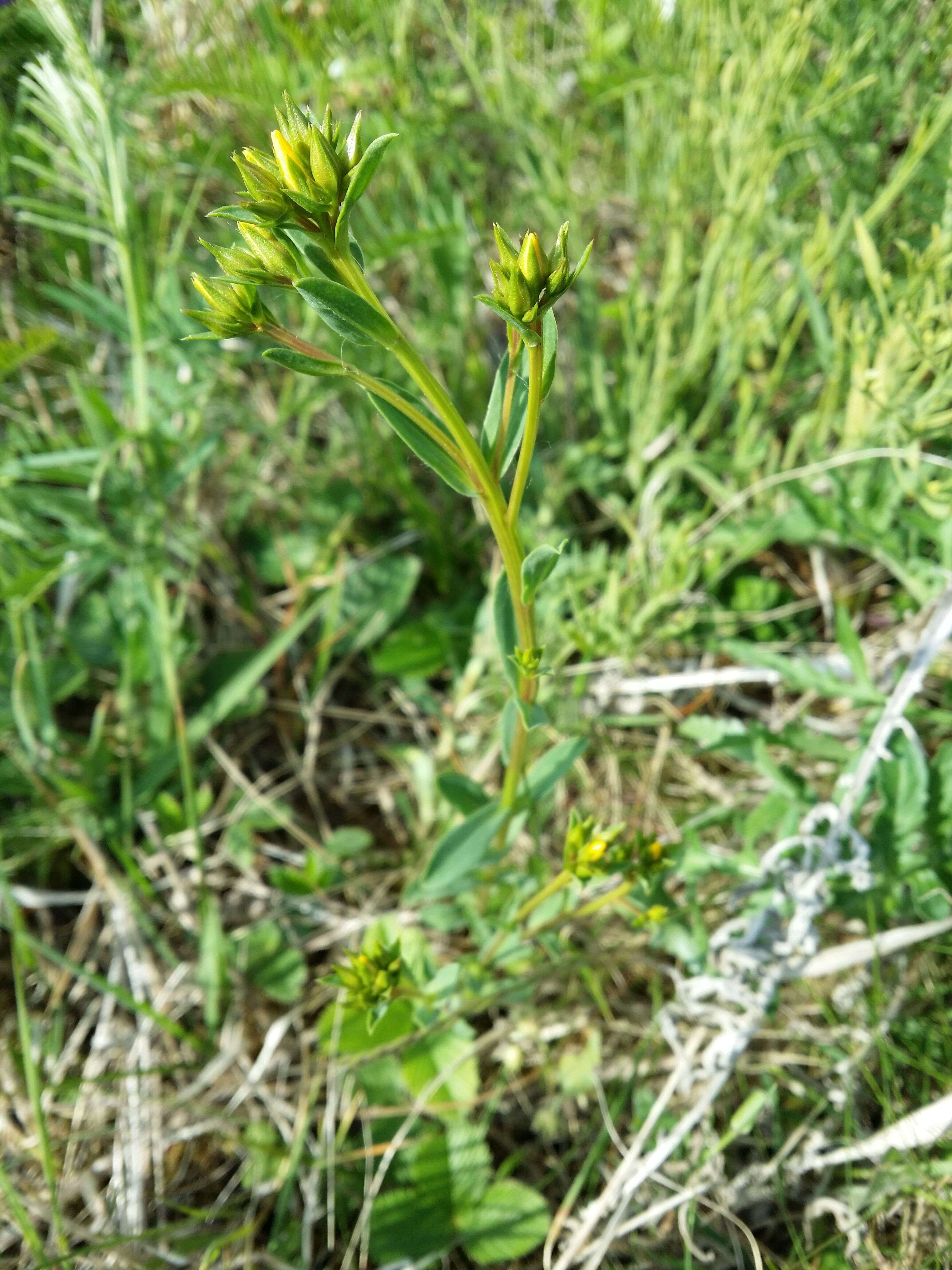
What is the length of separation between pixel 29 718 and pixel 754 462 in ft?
5.33

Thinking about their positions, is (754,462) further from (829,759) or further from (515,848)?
(515,848)

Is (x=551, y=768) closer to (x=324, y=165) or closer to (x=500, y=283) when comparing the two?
(x=500, y=283)

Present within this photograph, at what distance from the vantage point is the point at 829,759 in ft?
5.41

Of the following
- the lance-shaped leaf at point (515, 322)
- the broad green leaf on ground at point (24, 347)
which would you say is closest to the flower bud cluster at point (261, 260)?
the lance-shaped leaf at point (515, 322)

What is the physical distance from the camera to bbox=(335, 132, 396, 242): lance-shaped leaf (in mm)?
641

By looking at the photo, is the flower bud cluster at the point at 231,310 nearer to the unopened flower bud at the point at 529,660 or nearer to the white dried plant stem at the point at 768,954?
→ the unopened flower bud at the point at 529,660

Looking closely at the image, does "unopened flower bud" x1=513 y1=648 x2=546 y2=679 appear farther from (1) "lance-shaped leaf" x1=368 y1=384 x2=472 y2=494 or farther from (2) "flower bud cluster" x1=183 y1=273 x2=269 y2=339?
(2) "flower bud cluster" x1=183 y1=273 x2=269 y2=339

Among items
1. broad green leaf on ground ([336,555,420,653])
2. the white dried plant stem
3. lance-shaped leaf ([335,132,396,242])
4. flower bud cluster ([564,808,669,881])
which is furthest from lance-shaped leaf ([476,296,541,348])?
broad green leaf on ground ([336,555,420,653])

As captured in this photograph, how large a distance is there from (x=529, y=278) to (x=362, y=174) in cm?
15

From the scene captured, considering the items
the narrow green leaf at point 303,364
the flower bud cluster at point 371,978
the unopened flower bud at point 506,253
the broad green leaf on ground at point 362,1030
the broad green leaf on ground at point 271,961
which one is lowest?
the broad green leaf on ground at point 362,1030

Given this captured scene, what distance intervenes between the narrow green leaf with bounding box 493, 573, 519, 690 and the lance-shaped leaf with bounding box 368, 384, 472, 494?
0.13 meters

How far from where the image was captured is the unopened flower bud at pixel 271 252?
2.24ft

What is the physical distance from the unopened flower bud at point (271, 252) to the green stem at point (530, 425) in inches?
8.1

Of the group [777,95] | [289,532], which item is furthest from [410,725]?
[777,95]
